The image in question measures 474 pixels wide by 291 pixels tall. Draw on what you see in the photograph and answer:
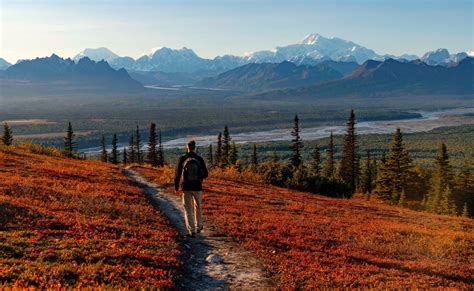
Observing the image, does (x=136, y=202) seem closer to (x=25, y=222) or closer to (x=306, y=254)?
(x=25, y=222)

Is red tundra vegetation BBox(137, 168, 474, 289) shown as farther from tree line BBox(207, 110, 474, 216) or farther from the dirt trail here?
tree line BBox(207, 110, 474, 216)

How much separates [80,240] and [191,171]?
15.8ft

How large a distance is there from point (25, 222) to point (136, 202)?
26.3 ft

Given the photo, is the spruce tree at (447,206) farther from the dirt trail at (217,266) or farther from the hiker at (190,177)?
the hiker at (190,177)

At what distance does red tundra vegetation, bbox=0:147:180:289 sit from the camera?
11.2 m

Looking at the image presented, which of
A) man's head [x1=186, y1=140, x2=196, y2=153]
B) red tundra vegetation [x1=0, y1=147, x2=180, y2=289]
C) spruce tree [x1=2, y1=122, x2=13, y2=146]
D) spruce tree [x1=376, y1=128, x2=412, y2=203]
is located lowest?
spruce tree [x1=376, y1=128, x2=412, y2=203]

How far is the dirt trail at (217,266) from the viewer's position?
40.6 ft

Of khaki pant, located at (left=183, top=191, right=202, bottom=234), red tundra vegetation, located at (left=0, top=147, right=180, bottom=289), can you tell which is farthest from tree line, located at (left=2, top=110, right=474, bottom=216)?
khaki pant, located at (left=183, top=191, right=202, bottom=234)

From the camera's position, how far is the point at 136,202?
2339 cm

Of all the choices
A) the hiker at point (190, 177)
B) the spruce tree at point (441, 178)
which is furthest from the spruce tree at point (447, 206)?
the hiker at point (190, 177)

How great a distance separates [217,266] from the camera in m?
13.9

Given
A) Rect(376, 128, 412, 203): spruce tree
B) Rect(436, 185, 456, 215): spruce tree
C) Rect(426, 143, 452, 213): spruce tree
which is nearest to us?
Rect(436, 185, 456, 215): spruce tree

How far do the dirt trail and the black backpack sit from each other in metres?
2.27

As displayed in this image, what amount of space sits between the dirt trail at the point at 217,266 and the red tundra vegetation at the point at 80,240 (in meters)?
0.52
